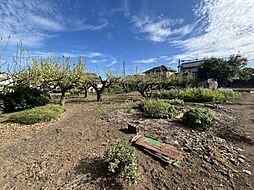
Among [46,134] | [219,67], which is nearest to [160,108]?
[46,134]

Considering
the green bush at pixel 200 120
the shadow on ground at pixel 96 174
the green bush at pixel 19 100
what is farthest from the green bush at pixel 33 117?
the green bush at pixel 200 120

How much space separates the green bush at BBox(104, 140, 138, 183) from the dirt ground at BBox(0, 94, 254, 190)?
16 cm

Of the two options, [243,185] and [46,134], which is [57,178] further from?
[243,185]

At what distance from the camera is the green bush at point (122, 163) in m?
3.11

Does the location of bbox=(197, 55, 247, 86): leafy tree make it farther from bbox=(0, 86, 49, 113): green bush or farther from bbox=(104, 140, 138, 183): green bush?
bbox=(104, 140, 138, 183): green bush

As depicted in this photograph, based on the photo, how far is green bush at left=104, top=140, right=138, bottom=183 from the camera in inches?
122

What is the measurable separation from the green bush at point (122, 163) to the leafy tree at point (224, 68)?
3256cm

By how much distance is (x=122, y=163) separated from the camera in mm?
3209

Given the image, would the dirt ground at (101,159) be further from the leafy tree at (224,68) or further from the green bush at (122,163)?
the leafy tree at (224,68)

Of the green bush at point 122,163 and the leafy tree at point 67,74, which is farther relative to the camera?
the leafy tree at point 67,74

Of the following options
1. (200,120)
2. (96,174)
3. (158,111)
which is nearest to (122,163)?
(96,174)

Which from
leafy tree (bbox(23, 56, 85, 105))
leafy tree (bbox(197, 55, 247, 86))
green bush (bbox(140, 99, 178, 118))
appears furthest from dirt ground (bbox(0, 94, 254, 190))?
leafy tree (bbox(197, 55, 247, 86))

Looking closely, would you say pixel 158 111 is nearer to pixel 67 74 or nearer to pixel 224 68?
pixel 67 74

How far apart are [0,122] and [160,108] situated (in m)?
6.58
